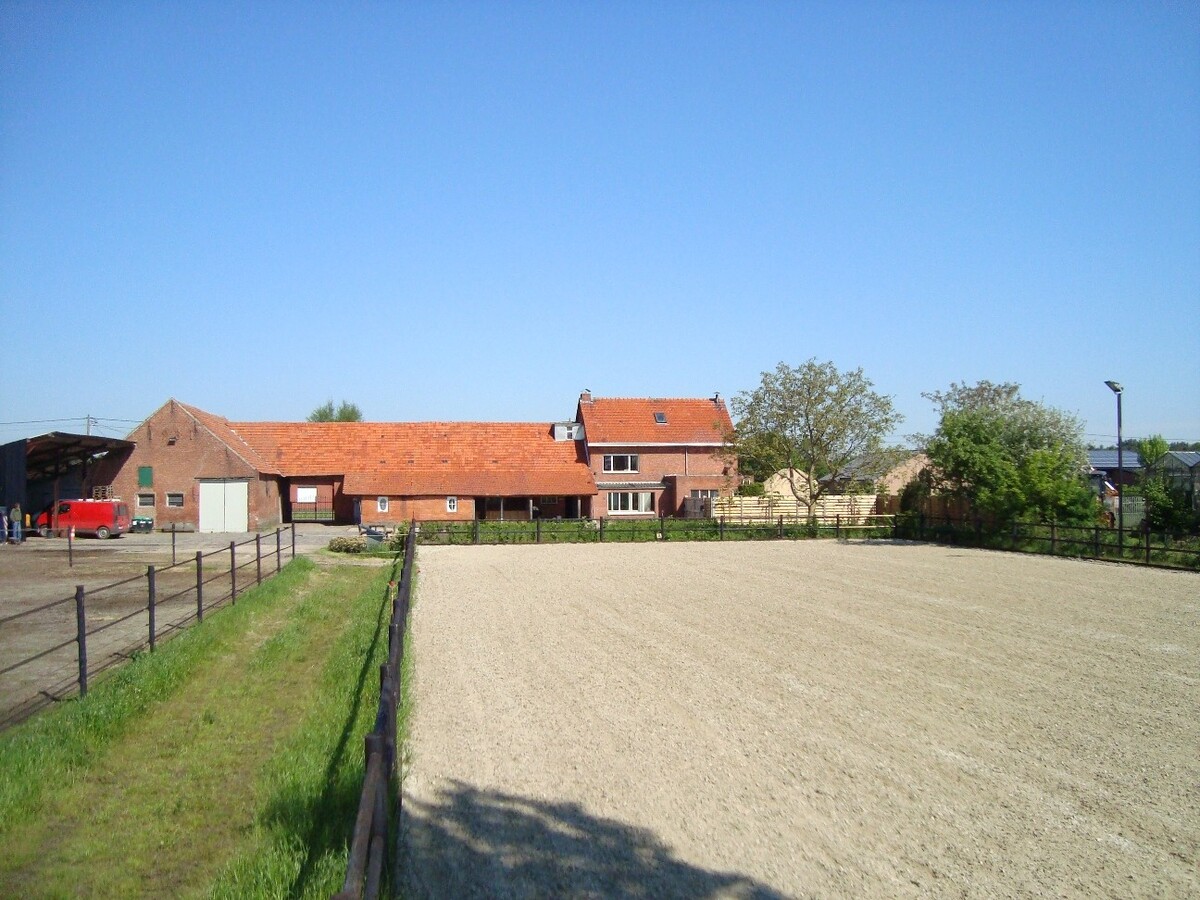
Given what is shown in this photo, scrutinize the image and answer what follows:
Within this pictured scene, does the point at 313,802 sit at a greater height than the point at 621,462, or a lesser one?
lesser

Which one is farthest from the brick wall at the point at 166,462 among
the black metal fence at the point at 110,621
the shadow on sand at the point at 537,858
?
the shadow on sand at the point at 537,858

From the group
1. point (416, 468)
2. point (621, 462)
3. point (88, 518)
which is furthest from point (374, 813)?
point (621, 462)

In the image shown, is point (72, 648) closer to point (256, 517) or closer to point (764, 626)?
point (764, 626)

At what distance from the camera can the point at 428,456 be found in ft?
170

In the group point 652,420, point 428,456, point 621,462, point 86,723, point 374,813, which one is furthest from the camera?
point 652,420

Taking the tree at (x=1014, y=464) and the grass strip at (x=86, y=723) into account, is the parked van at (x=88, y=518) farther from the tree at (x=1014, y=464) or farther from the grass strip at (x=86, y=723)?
the tree at (x=1014, y=464)

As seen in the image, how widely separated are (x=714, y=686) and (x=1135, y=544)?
20.5m

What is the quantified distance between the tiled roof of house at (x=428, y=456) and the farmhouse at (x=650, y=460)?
163cm

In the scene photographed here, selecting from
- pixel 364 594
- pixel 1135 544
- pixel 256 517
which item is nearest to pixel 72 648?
pixel 364 594

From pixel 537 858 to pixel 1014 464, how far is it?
32418mm

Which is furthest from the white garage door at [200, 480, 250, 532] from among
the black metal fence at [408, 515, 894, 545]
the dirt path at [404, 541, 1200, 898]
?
the dirt path at [404, 541, 1200, 898]

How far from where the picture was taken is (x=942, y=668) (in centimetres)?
1205

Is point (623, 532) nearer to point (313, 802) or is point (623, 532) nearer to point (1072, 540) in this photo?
point (1072, 540)

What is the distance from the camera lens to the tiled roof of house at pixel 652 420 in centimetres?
5231
